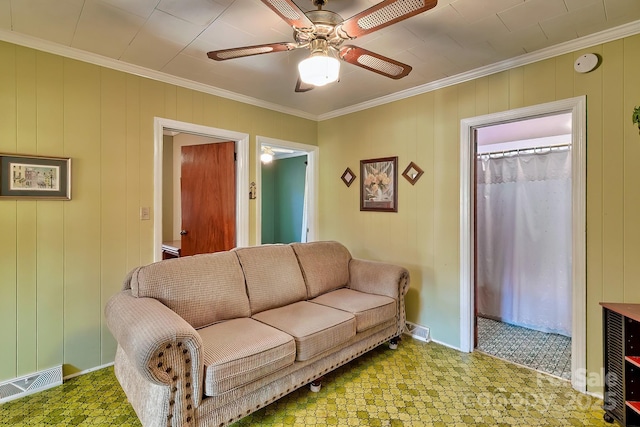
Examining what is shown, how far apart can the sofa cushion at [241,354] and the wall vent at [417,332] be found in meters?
1.66

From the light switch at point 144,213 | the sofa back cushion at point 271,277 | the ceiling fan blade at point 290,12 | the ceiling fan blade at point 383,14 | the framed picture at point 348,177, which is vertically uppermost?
the ceiling fan blade at point 290,12

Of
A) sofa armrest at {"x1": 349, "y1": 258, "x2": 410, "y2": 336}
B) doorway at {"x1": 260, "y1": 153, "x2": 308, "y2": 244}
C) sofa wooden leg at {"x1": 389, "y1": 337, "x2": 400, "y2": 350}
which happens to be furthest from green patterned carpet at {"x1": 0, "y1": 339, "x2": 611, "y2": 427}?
doorway at {"x1": 260, "y1": 153, "x2": 308, "y2": 244}

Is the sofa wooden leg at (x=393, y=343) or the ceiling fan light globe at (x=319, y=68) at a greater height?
the ceiling fan light globe at (x=319, y=68)

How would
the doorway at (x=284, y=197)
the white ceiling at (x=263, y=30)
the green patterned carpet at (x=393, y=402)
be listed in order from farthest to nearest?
the doorway at (x=284, y=197) → the green patterned carpet at (x=393, y=402) → the white ceiling at (x=263, y=30)

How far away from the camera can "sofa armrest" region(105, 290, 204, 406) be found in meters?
1.45

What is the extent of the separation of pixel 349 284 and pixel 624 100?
245cm

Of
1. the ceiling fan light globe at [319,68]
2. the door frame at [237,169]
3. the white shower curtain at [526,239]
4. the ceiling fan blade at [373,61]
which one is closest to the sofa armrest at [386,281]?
the door frame at [237,169]

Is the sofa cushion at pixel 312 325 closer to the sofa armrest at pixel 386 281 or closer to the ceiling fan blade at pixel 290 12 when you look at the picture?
the sofa armrest at pixel 386 281

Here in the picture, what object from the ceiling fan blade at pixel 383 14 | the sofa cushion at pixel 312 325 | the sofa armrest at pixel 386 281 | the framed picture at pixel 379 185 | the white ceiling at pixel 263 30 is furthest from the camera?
the framed picture at pixel 379 185

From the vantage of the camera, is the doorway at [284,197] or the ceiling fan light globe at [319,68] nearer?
the ceiling fan light globe at [319,68]

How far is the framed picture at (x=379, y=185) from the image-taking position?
331 cm

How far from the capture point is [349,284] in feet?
10.3

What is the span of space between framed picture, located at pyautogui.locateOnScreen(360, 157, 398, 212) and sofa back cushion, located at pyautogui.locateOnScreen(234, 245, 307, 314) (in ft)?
3.80

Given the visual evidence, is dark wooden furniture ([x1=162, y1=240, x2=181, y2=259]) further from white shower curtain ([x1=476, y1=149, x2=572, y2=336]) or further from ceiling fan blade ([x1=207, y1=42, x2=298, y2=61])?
white shower curtain ([x1=476, y1=149, x2=572, y2=336])
